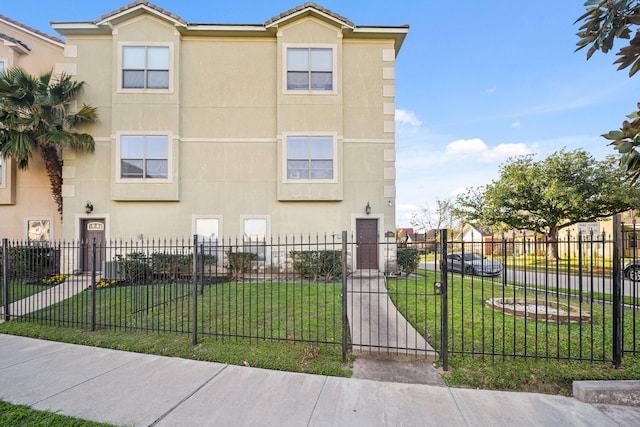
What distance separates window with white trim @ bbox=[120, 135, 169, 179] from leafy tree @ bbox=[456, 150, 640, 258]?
18.3 metres

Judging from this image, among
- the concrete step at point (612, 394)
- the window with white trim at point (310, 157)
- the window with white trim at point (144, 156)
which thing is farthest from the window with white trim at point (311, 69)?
the concrete step at point (612, 394)

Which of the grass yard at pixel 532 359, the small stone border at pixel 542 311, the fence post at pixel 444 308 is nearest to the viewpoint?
the grass yard at pixel 532 359

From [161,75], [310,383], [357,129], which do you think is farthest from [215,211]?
[310,383]

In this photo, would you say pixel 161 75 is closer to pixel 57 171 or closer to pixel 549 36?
pixel 57 171

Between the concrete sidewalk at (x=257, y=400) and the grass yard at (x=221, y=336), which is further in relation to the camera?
the grass yard at (x=221, y=336)

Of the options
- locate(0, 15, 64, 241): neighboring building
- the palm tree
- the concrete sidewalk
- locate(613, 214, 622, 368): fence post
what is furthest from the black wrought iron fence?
the palm tree

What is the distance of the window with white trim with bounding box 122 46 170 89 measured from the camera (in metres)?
12.5

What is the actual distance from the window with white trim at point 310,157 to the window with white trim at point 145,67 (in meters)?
5.51

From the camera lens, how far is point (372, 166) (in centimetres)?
1280

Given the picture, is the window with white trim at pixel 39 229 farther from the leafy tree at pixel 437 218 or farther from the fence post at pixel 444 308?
the leafy tree at pixel 437 218

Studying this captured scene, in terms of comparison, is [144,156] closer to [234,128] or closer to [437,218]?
[234,128]

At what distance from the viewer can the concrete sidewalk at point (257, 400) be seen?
330 cm

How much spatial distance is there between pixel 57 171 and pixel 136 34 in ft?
20.5

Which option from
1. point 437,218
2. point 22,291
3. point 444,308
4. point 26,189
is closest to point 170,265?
point 22,291
